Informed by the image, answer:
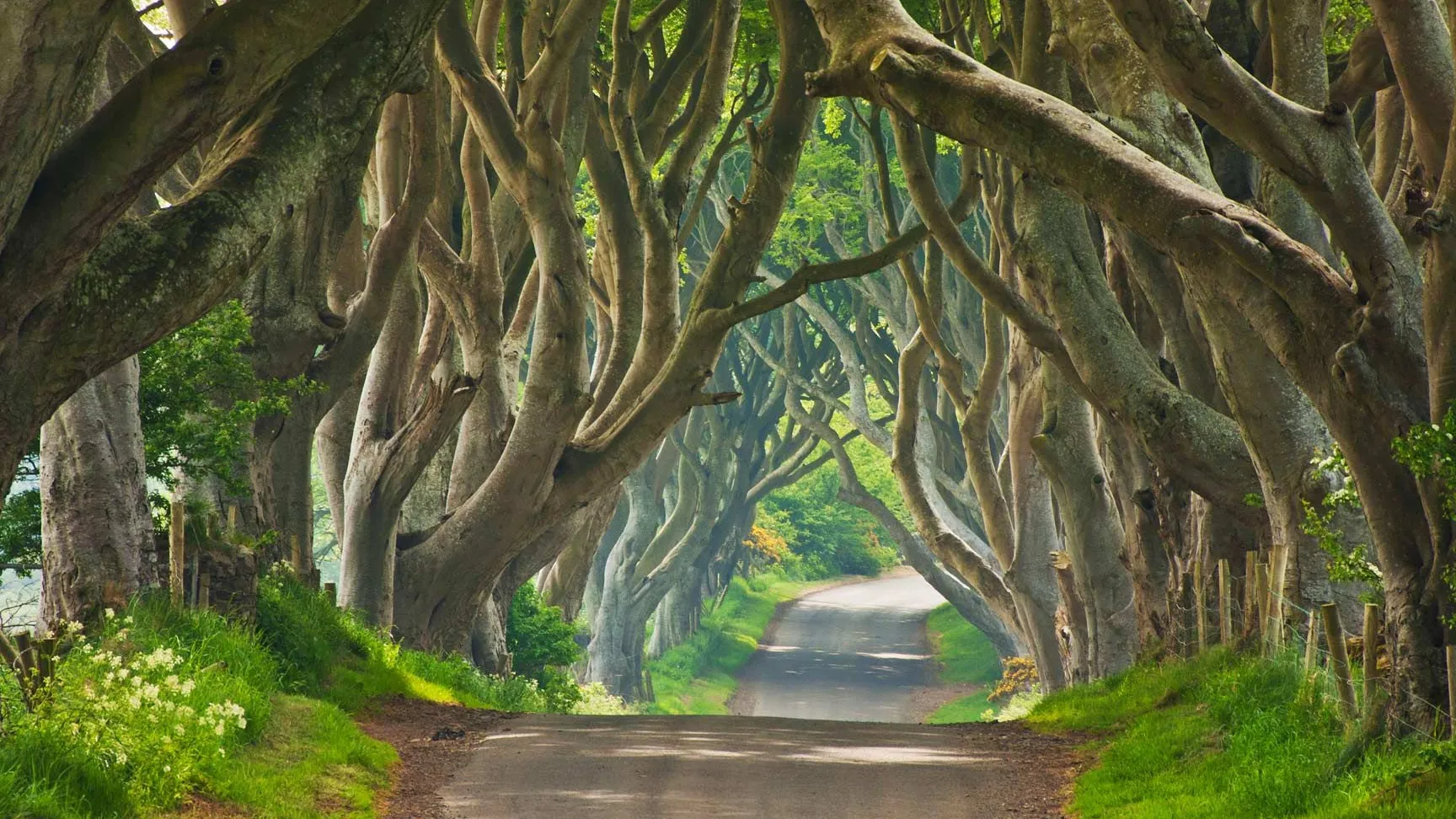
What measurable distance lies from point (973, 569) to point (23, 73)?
1573 centimetres

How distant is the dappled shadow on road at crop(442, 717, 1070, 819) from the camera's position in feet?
27.0

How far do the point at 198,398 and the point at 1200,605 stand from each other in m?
7.83

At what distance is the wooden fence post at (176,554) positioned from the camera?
381 inches

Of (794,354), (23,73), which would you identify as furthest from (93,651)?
(794,354)

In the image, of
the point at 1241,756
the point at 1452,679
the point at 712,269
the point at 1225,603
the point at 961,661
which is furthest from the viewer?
the point at 961,661

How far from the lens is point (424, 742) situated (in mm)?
10430

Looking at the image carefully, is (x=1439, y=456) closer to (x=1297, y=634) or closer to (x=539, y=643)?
(x=1297, y=634)

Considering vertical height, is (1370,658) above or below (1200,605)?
below

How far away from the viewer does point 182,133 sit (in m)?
6.14

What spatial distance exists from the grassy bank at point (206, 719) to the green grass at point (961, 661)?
50.8 ft

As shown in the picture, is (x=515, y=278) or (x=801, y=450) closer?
(x=515, y=278)

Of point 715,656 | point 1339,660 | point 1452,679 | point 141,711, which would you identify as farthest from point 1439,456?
point 715,656

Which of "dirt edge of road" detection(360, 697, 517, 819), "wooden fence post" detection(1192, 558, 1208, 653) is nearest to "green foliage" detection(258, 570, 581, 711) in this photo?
"dirt edge of road" detection(360, 697, 517, 819)

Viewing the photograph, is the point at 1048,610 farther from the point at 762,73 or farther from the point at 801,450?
the point at 801,450
